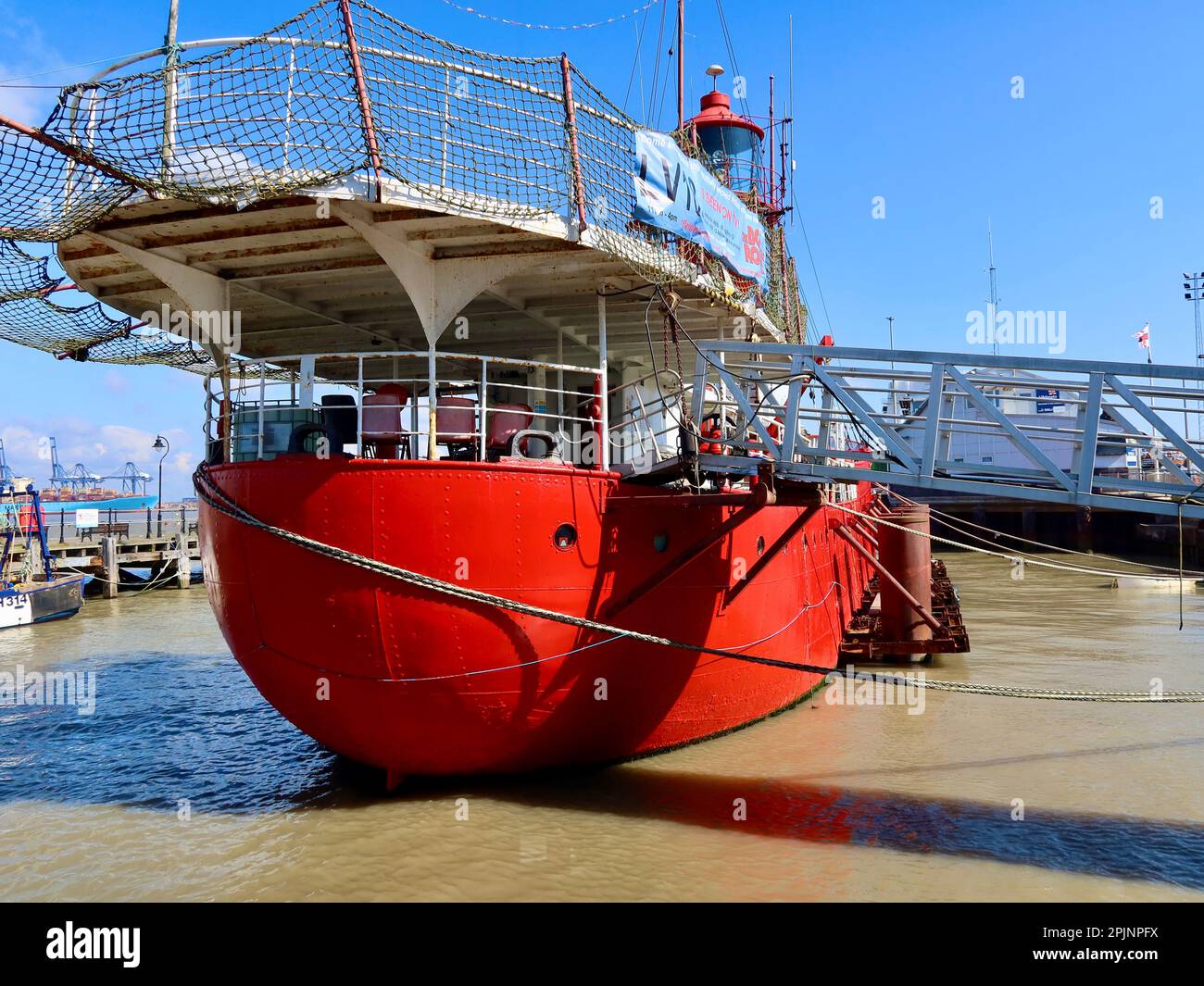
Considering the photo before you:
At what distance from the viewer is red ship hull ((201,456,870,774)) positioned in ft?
26.6

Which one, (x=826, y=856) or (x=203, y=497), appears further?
(x=203, y=497)

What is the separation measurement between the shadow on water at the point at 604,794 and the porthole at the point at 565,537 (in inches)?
104

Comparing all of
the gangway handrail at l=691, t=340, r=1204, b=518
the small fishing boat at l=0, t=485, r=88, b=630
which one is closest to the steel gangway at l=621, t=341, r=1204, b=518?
the gangway handrail at l=691, t=340, r=1204, b=518

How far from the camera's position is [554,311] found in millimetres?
11695

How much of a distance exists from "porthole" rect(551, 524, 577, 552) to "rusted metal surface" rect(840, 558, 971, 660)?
8375 mm

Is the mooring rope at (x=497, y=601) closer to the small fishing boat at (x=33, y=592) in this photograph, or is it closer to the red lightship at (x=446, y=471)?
the red lightship at (x=446, y=471)

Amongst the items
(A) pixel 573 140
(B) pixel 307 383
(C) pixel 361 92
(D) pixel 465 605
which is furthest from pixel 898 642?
(C) pixel 361 92

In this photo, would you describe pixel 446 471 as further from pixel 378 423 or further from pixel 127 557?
pixel 127 557

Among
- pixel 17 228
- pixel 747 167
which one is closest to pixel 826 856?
pixel 17 228

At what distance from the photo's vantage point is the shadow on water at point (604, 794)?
8102 millimetres

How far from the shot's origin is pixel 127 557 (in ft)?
113

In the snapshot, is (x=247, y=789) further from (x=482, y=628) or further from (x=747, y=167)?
(x=747, y=167)

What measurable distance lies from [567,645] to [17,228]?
21.8 ft

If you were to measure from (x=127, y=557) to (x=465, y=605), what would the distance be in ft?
103
